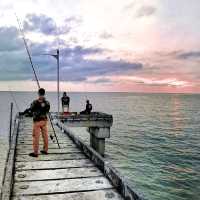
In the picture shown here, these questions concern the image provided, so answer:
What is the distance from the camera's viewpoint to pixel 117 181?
6.64m

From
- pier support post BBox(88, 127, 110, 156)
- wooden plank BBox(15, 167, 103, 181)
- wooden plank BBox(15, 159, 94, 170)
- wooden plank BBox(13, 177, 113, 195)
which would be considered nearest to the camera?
wooden plank BBox(13, 177, 113, 195)

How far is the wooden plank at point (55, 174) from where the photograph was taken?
732 cm

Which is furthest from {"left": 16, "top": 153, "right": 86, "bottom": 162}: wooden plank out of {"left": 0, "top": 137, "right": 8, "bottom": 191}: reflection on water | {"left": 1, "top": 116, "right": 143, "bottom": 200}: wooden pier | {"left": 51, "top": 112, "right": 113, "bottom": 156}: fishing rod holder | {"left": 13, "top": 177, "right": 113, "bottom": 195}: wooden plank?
{"left": 51, "top": 112, "right": 113, "bottom": 156}: fishing rod holder

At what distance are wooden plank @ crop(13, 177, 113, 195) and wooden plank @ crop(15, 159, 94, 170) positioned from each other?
128 cm

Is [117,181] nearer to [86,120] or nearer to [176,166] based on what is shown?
[86,120]

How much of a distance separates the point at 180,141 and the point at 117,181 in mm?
39692

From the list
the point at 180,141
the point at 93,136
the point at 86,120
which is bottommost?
the point at 180,141

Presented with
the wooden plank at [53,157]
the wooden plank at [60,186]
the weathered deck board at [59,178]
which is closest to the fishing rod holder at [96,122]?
the weathered deck board at [59,178]

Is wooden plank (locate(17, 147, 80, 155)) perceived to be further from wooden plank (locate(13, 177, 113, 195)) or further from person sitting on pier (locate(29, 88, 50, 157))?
wooden plank (locate(13, 177, 113, 195))

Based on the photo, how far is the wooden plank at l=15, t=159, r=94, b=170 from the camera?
828 cm

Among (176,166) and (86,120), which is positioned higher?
(86,120)

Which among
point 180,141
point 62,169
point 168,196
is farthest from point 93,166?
point 180,141

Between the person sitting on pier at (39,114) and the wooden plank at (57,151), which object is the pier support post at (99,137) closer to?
the wooden plank at (57,151)

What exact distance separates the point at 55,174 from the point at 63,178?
0.42 m
